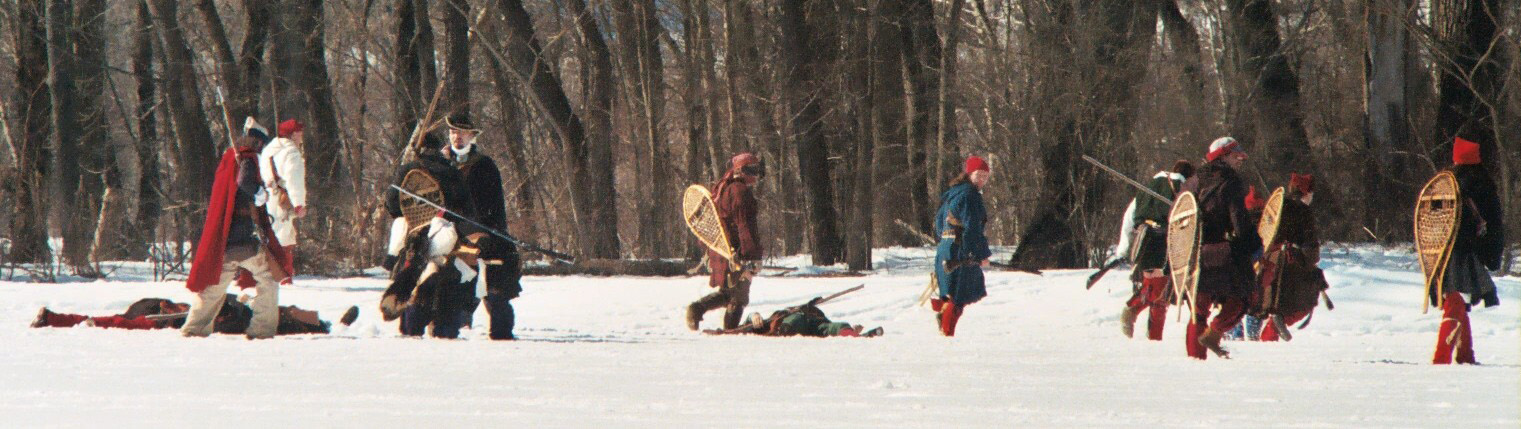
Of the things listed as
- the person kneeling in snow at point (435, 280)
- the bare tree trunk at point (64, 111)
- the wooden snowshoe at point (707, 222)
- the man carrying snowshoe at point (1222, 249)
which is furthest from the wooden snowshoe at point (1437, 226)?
the bare tree trunk at point (64, 111)

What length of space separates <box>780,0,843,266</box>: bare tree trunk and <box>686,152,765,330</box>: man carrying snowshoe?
991cm

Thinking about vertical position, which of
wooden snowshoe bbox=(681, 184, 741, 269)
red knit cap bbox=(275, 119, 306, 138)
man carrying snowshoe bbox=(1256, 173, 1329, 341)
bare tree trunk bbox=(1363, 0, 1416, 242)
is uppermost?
bare tree trunk bbox=(1363, 0, 1416, 242)

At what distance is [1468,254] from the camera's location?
379 inches

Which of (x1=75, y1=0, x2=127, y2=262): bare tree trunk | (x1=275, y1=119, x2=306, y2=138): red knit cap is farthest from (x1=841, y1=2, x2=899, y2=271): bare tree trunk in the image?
(x1=275, y1=119, x2=306, y2=138): red knit cap

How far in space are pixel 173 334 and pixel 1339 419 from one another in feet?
24.7

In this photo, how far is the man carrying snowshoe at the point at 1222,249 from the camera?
32.7 feet

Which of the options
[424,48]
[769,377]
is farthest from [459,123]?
[424,48]

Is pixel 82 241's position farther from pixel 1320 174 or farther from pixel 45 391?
pixel 1320 174

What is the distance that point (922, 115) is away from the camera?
25953mm

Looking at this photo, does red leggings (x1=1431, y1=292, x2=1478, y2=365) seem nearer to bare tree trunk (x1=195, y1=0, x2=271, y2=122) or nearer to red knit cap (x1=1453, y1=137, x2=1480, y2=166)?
red knit cap (x1=1453, y1=137, x2=1480, y2=166)

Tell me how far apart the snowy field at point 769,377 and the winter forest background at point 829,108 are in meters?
7.06

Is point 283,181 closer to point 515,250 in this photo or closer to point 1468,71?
point 515,250

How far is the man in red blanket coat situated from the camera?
11008mm

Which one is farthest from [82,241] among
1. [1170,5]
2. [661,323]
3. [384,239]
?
[1170,5]
